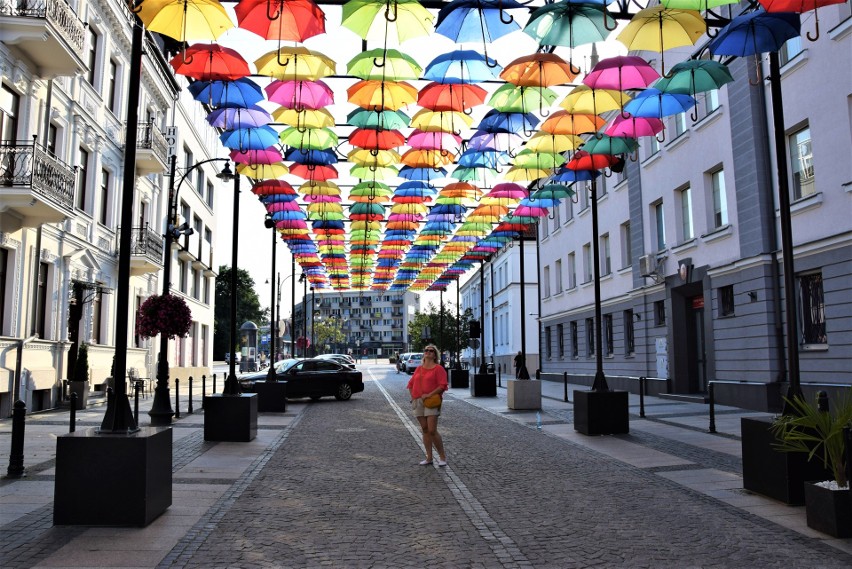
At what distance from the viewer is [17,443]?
9312mm

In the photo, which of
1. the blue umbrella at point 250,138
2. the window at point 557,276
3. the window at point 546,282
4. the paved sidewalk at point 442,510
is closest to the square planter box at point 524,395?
→ the paved sidewalk at point 442,510

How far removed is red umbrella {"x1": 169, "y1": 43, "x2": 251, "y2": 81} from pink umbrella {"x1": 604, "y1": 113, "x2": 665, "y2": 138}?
6608mm

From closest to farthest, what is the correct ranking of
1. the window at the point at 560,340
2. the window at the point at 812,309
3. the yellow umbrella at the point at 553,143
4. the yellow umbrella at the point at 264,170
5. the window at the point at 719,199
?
1. the yellow umbrella at the point at 553,143
2. the yellow umbrella at the point at 264,170
3. the window at the point at 812,309
4. the window at the point at 719,199
5. the window at the point at 560,340

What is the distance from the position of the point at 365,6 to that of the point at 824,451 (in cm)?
756

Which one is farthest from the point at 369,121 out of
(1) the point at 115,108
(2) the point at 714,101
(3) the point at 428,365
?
(1) the point at 115,108

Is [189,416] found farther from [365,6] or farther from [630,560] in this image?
[630,560]

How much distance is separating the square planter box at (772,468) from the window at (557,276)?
1183 inches

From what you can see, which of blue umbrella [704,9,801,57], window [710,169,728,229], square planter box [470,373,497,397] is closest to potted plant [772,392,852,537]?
blue umbrella [704,9,801,57]

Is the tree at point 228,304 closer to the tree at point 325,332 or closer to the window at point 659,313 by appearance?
the tree at point 325,332

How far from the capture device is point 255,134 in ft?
45.5

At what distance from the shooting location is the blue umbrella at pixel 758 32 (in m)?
9.49

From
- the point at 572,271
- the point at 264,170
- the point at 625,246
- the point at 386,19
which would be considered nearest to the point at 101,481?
the point at 386,19

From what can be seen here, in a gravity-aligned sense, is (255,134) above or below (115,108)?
below

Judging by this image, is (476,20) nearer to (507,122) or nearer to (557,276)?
(507,122)
